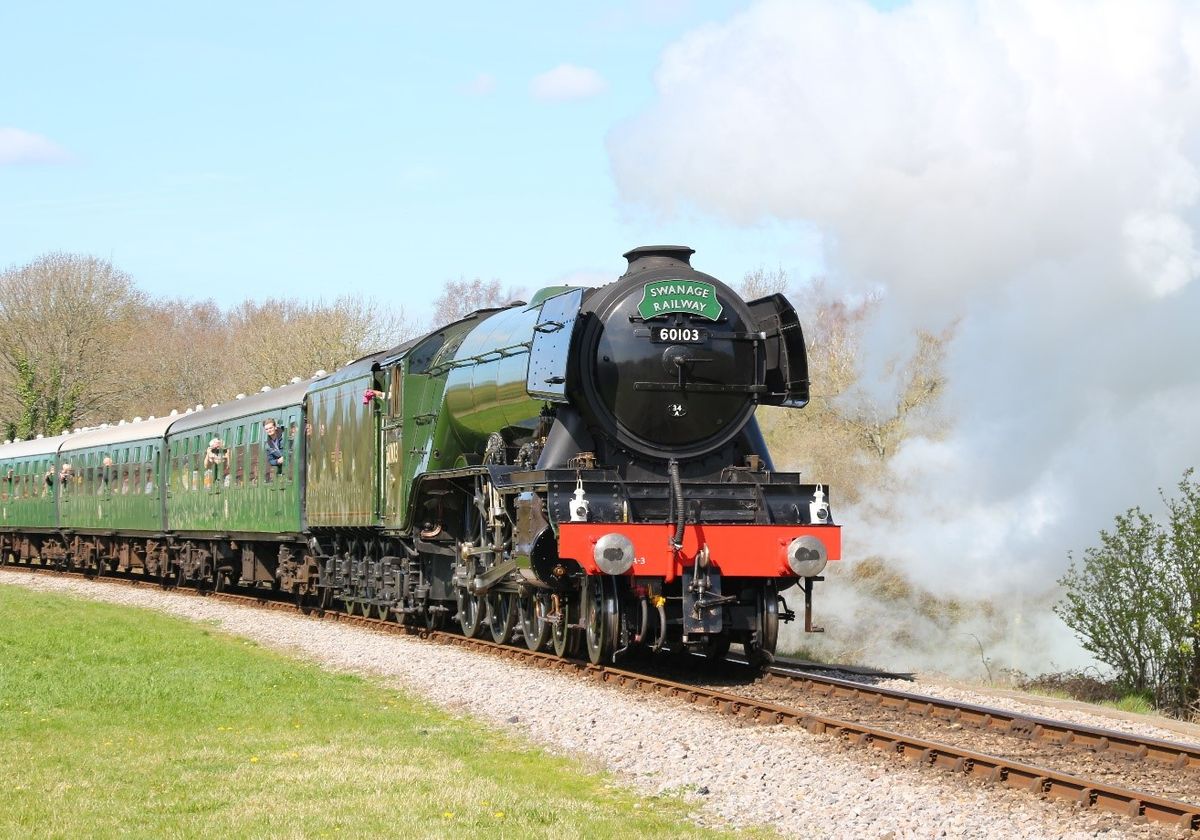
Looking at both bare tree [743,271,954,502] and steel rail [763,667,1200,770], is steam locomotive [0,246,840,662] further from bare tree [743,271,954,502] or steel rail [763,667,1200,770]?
bare tree [743,271,954,502]

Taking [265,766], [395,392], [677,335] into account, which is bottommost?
[265,766]

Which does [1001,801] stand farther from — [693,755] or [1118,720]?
[1118,720]

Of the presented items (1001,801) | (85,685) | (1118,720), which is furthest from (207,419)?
(1001,801)

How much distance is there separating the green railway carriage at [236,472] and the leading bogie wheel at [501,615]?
6.66m

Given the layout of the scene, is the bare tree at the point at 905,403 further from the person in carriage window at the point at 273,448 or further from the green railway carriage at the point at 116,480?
the green railway carriage at the point at 116,480

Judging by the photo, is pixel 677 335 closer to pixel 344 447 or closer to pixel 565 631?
pixel 565 631

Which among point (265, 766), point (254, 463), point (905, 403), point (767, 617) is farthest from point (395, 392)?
point (905, 403)

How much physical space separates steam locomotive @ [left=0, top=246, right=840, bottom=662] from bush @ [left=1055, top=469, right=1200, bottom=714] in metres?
4.76

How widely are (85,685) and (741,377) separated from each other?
20.3ft

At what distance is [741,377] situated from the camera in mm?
12680

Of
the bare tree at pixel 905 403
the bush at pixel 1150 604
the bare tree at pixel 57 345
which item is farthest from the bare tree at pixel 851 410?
the bare tree at pixel 57 345

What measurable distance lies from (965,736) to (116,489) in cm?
2594

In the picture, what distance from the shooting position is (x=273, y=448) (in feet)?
73.0

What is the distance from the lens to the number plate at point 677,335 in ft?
40.3
